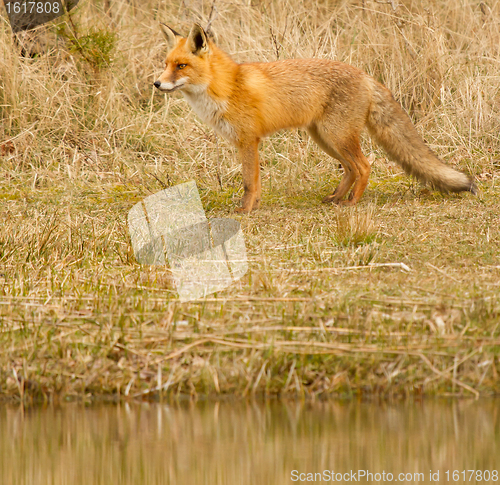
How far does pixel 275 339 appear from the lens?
319cm

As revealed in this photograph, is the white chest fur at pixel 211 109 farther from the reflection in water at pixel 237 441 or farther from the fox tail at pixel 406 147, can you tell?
the reflection in water at pixel 237 441

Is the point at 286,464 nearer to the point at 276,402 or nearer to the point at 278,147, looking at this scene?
the point at 276,402

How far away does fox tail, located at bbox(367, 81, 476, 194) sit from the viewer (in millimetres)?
6016

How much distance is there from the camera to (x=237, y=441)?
2.61m

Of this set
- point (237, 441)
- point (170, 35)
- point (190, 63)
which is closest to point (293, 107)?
point (190, 63)

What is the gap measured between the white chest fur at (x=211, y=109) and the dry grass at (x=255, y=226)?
684 millimetres

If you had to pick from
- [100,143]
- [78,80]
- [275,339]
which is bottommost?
[275,339]

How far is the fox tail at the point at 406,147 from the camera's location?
19.7ft

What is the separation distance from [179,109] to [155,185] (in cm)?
167

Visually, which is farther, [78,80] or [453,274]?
[78,80]

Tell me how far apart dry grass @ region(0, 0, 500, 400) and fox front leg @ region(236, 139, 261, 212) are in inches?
6.2

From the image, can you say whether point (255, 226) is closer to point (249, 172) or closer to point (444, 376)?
point (249, 172)

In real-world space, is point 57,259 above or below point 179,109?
below

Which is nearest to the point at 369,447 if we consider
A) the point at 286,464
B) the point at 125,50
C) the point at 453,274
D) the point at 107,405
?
the point at 286,464
